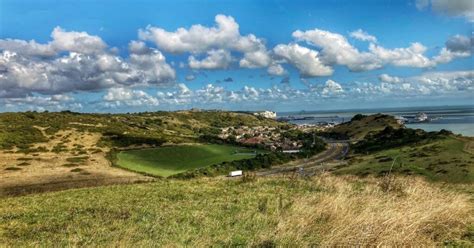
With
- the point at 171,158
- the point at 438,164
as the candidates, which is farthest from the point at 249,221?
the point at 171,158

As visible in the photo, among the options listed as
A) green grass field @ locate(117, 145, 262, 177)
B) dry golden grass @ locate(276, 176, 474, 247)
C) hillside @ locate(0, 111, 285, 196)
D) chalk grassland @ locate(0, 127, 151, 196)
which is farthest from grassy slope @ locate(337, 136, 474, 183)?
dry golden grass @ locate(276, 176, 474, 247)

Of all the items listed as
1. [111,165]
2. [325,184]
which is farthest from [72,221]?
[111,165]

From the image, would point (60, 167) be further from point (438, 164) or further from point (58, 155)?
point (438, 164)

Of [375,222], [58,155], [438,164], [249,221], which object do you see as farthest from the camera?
[58,155]

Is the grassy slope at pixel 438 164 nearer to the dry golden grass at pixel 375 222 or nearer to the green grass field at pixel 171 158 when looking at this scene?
the green grass field at pixel 171 158

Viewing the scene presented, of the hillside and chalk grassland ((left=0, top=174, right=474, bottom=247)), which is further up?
chalk grassland ((left=0, top=174, right=474, bottom=247))

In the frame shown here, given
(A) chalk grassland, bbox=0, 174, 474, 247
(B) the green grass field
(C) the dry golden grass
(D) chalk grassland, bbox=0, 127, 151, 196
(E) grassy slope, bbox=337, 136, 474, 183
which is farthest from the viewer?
(B) the green grass field

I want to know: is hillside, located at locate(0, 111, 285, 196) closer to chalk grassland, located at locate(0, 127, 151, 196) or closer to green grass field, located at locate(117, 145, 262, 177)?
chalk grassland, located at locate(0, 127, 151, 196)

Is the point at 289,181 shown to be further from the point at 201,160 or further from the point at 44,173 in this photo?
the point at 201,160
